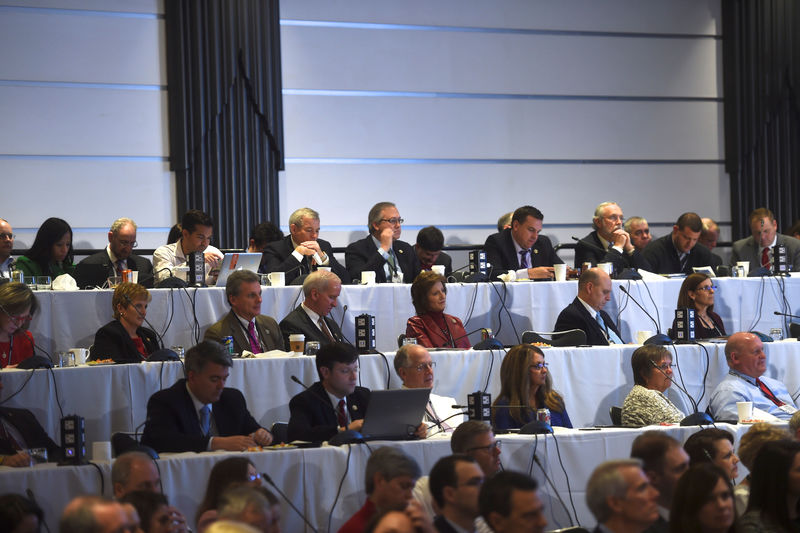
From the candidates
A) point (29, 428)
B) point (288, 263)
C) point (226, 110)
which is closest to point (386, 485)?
point (29, 428)

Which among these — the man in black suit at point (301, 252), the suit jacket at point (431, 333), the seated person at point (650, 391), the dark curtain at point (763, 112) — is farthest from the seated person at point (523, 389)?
the dark curtain at point (763, 112)

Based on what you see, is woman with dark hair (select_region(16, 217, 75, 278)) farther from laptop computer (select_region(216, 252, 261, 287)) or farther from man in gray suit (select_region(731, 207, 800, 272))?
man in gray suit (select_region(731, 207, 800, 272))

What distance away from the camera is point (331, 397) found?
15.2 feet

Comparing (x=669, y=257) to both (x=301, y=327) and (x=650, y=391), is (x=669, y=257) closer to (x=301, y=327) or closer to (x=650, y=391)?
(x=650, y=391)

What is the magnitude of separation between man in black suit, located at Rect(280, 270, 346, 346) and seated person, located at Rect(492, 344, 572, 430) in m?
1.04

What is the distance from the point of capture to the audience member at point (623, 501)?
309 centimetres

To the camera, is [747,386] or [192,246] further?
[192,246]

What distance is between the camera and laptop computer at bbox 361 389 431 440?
13.6ft

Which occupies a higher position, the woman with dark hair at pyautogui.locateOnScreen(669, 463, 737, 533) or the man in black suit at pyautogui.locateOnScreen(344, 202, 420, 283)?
the man in black suit at pyautogui.locateOnScreen(344, 202, 420, 283)

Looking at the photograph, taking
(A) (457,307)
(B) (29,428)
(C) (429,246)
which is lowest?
(B) (29,428)

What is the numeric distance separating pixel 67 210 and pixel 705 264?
178 inches

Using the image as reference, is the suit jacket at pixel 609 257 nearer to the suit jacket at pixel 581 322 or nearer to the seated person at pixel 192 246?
the suit jacket at pixel 581 322

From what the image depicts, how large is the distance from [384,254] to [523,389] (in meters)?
1.95

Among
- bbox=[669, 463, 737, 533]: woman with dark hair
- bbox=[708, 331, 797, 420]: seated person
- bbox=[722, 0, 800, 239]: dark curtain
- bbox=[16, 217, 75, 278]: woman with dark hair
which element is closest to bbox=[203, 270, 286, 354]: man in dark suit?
bbox=[16, 217, 75, 278]: woman with dark hair
